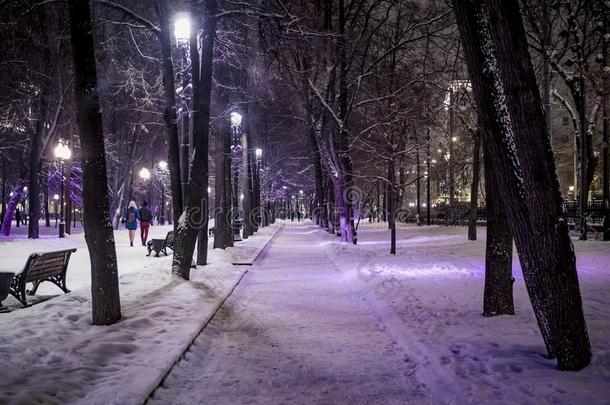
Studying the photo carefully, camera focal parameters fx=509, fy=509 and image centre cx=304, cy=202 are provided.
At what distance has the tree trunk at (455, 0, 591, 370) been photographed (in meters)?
4.70

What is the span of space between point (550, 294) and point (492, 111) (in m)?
1.94

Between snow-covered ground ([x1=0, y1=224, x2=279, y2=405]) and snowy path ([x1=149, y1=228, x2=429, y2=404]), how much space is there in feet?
0.96

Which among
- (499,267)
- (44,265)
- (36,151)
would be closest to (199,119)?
(44,265)

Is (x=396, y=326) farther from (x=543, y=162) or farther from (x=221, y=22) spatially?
(x=221, y=22)

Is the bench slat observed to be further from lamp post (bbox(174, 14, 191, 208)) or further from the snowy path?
lamp post (bbox(174, 14, 191, 208))

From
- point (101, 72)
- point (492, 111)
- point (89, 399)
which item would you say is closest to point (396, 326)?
point (492, 111)

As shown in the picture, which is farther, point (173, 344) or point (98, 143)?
point (98, 143)

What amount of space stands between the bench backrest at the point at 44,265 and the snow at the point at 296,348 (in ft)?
2.36

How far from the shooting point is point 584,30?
67.9ft

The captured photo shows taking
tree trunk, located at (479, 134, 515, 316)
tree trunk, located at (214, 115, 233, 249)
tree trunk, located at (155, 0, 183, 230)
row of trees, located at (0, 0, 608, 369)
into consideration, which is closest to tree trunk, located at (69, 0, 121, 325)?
row of trees, located at (0, 0, 608, 369)

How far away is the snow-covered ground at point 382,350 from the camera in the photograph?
473cm

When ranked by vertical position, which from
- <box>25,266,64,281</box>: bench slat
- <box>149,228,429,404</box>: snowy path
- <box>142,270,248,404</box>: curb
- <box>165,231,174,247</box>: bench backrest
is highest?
<box>165,231,174,247</box>: bench backrest

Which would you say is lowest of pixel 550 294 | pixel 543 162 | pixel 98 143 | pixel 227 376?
pixel 227 376

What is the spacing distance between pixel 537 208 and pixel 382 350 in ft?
9.08
